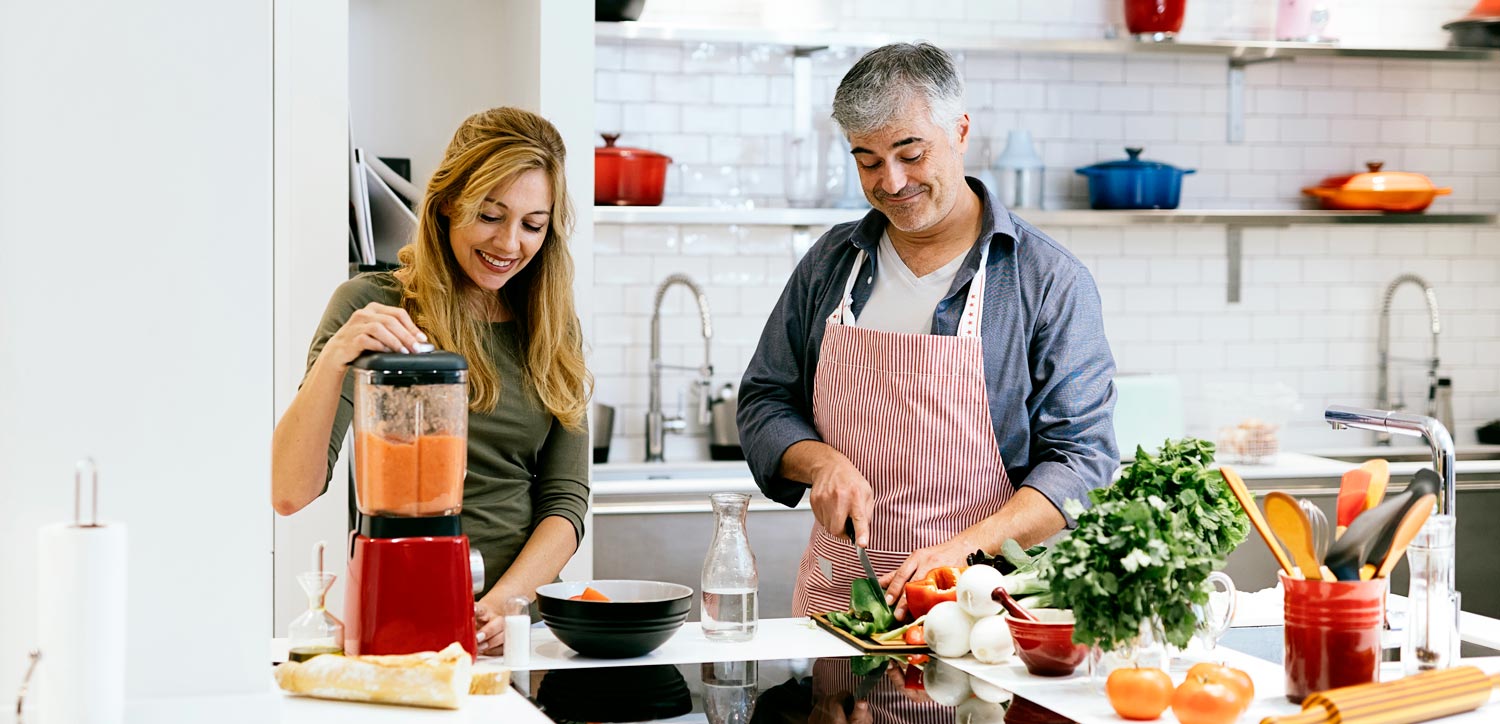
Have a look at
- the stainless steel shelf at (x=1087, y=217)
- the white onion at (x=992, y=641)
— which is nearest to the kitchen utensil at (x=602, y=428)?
the stainless steel shelf at (x=1087, y=217)

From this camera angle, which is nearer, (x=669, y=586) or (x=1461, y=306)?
(x=669, y=586)

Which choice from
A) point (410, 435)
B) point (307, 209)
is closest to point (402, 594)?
point (410, 435)

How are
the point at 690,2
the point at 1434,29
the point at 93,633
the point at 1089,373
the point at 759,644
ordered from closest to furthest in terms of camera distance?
the point at 93,633 < the point at 759,644 < the point at 1089,373 < the point at 690,2 < the point at 1434,29

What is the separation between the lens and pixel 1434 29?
601cm

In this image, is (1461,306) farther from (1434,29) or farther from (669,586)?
(669,586)

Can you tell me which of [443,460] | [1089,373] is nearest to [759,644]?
[443,460]

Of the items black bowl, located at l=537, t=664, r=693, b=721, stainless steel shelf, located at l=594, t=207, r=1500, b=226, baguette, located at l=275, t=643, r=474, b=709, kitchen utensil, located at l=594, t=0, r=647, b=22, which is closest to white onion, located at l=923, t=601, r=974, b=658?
black bowl, located at l=537, t=664, r=693, b=721

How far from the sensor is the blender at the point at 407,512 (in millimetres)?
2047

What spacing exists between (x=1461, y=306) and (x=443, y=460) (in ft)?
17.4

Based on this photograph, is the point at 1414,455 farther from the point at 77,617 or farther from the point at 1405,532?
the point at 77,617

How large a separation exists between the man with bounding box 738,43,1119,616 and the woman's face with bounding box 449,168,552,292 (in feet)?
2.16

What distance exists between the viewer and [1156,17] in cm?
548

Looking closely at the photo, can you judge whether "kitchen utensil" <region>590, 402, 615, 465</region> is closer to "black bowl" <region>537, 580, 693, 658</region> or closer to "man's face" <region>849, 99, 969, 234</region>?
"man's face" <region>849, 99, 969, 234</region>

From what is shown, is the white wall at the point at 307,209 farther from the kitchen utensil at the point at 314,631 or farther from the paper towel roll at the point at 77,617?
the paper towel roll at the point at 77,617
